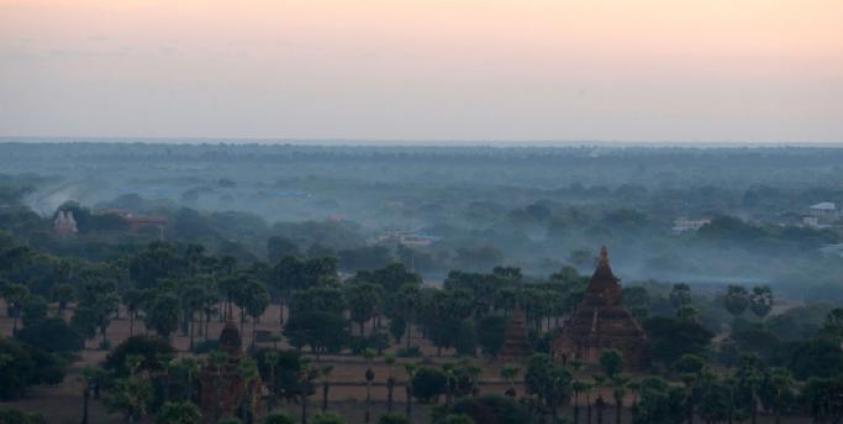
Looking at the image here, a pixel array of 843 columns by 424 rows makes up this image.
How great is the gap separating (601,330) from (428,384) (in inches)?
379

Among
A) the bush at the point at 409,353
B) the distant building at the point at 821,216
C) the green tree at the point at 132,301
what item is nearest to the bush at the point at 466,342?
the bush at the point at 409,353

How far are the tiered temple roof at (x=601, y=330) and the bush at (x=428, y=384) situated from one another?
813cm

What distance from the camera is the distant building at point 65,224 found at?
430ft

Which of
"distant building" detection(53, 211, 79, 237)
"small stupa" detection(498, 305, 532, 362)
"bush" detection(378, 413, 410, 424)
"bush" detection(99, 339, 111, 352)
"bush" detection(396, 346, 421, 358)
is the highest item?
"bush" detection(378, 413, 410, 424)

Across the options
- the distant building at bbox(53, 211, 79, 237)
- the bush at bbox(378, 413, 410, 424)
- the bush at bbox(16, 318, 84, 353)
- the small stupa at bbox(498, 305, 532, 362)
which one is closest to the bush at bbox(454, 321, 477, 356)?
the small stupa at bbox(498, 305, 532, 362)

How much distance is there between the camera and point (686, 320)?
221 feet

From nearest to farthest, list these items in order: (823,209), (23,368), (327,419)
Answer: (327,419) < (23,368) < (823,209)

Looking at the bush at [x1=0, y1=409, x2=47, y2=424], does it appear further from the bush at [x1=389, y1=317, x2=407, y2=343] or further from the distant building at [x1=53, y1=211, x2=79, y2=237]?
the distant building at [x1=53, y1=211, x2=79, y2=237]

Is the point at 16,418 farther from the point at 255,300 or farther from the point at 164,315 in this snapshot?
the point at 255,300

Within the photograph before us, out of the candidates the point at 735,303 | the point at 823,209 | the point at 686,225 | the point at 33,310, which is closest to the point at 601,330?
the point at 735,303

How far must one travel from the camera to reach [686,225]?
532 ft

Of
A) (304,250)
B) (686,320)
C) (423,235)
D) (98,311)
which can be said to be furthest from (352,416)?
(423,235)

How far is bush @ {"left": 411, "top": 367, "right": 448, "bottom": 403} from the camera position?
190ft

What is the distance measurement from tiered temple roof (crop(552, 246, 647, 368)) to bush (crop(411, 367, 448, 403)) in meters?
8.13
